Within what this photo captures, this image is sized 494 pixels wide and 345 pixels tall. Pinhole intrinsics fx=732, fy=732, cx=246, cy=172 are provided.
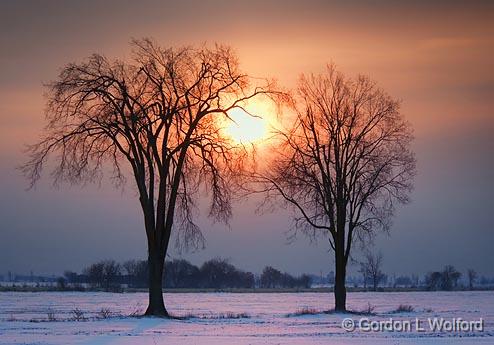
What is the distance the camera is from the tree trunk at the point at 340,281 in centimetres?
4228

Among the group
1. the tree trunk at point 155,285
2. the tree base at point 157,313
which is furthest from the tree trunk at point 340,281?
the tree base at point 157,313

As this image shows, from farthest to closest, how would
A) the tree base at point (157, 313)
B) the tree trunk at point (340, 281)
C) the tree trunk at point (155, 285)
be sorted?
the tree trunk at point (340, 281) < the tree trunk at point (155, 285) < the tree base at point (157, 313)

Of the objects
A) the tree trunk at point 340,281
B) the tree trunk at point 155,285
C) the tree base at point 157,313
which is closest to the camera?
the tree base at point 157,313

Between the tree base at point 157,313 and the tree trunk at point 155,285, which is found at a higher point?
the tree trunk at point 155,285

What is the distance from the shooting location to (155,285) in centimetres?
3662

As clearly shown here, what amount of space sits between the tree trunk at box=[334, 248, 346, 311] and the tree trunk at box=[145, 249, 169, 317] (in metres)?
10.9

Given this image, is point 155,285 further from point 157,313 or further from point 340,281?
point 340,281

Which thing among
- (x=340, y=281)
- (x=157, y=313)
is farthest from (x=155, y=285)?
(x=340, y=281)

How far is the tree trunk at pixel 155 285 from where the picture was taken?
3606 cm

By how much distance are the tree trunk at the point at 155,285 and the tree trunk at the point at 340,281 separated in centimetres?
1091

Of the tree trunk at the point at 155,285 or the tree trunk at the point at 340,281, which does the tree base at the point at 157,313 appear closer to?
the tree trunk at the point at 155,285

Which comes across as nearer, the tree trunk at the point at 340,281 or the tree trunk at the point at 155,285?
the tree trunk at the point at 155,285

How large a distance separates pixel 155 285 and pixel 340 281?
38.3 feet

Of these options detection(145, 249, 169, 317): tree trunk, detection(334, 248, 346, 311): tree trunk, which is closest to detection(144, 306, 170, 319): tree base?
detection(145, 249, 169, 317): tree trunk
